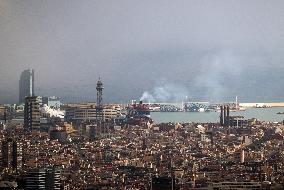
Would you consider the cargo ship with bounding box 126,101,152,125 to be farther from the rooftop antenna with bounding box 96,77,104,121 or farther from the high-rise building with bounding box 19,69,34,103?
the high-rise building with bounding box 19,69,34,103

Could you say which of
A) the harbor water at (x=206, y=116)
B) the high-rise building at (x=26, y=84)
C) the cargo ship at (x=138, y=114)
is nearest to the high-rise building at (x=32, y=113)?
the high-rise building at (x=26, y=84)

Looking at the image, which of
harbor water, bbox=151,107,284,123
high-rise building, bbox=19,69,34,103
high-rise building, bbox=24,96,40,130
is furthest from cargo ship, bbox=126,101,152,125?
high-rise building, bbox=19,69,34,103

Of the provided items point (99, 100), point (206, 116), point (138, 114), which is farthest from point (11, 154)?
point (206, 116)

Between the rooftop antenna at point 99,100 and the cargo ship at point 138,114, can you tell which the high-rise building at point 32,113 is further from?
the cargo ship at point 138,114

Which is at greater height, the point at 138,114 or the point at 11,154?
the point at 138,114

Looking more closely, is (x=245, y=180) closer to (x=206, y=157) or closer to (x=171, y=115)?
(x=206, y=157)

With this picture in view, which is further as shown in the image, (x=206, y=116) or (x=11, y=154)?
(x=206, y=116)

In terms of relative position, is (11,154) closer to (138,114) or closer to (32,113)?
(32,113)

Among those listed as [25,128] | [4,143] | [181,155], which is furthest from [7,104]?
[181,155]
